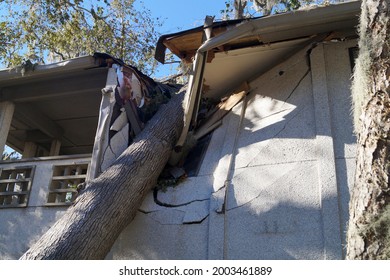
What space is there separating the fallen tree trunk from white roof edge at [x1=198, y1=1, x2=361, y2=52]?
1.71 metres

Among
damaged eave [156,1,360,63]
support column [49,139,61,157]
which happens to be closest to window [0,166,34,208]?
support column [49,139,61,157]

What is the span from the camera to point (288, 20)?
593cm

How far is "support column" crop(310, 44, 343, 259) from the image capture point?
16.3 ft

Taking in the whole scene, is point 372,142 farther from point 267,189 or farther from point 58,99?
point 58,99

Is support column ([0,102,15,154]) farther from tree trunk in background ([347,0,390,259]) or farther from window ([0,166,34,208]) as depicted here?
tree trunk in background ([347,0,390,259])

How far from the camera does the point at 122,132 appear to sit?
712 cm

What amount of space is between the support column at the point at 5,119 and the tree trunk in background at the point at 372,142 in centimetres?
674

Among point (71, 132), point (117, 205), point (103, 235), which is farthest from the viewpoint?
point (71, 132)

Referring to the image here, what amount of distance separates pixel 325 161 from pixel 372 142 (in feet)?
8.74

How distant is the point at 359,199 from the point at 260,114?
383 centimetres

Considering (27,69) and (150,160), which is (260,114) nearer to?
(150,160)

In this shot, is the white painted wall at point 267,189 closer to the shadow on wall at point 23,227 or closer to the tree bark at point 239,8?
the shadow on wall at point 23,227

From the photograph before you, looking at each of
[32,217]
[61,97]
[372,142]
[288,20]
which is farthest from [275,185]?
[61,97]

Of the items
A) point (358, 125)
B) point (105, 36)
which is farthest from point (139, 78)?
point (105, 36)
